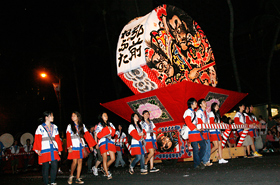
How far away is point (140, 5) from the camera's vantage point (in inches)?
708

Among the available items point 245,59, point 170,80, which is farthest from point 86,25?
point 170,80

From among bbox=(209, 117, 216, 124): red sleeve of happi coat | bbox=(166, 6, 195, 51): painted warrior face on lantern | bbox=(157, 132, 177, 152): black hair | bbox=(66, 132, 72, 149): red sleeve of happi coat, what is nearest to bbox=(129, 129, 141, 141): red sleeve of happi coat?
bbox=(66, 132, 72, 149): red sleeve of happi coat

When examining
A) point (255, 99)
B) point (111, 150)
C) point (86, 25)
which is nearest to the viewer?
point (111, 150)

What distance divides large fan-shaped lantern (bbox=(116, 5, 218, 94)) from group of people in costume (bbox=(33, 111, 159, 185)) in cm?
174

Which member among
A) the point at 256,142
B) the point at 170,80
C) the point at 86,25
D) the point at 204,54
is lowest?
the point at 256,142

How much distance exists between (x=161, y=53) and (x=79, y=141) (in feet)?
14.0

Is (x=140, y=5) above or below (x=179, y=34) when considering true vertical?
above

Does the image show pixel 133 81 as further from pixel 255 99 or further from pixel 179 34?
pixel 255 99

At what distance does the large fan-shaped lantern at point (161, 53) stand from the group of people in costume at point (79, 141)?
5.72ft

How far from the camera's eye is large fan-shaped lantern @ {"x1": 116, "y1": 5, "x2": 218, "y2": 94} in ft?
30.5

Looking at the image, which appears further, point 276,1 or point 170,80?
point 276,1

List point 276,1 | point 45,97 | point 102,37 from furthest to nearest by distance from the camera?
1. point 45,97
2. point 102,37
3. point 276,1

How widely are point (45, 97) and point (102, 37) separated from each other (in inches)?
359

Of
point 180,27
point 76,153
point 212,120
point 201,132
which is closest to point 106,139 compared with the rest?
point 76,153
